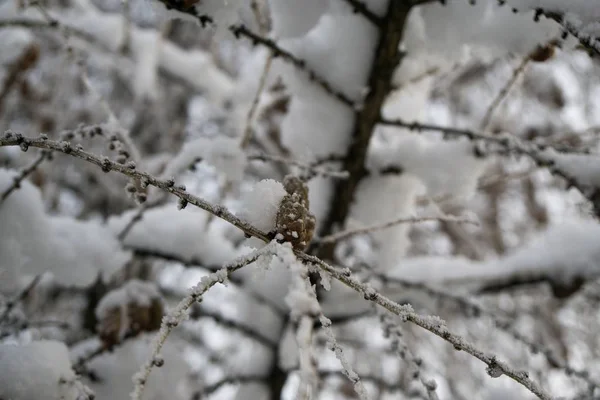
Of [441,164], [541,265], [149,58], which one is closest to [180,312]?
[441,164]

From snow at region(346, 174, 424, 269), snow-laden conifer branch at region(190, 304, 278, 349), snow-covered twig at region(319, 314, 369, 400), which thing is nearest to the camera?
snow-covered twig at region(319, 314, 369, 400)

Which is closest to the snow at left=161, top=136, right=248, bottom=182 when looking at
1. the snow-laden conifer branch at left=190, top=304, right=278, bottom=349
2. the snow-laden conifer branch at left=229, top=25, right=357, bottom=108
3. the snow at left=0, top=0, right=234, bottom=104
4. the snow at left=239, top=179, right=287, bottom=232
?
the snow-laden conifer branch at left=229, top=25, right=357, bottom=108

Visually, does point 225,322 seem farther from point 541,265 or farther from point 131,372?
point 541,265

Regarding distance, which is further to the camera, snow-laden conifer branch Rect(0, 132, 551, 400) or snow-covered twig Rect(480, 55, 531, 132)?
snow-covered twig Rect(480, 55, 531, 132)

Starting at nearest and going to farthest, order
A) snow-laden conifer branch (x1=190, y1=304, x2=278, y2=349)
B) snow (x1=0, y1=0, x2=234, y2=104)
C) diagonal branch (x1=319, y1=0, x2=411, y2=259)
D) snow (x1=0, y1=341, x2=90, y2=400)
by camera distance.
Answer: snow (x1=0, y1=341, x2=90, y2=400) < diagonal branch (x1=319, y1=0, x2=411, y2=259) < snow-laden conifer branch (x1=190, y1=304, x2=278, y2=349) < snow (x1=0, y1=0, x2=234, y2=104)

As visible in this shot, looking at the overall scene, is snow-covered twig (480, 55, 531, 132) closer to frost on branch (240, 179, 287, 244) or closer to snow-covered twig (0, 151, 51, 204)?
frost on branch (240, 179, 287, 244)

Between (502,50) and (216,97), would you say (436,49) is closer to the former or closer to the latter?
(502,50)

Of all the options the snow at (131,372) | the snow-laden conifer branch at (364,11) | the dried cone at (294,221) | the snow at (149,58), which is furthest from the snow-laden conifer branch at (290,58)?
the snow at (149,58)
